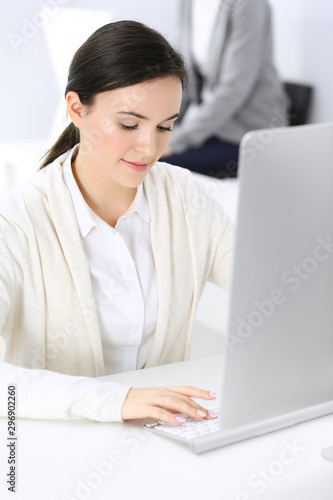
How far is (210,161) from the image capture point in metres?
3.27

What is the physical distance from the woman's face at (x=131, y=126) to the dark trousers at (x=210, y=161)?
199 centimetres

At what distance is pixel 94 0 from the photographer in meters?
4.27

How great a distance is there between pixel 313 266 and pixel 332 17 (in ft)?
10.9

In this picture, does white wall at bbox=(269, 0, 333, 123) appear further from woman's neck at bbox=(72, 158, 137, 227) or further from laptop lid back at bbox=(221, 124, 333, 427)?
laptop lid back at bbox=(221, 124, 333, 427)

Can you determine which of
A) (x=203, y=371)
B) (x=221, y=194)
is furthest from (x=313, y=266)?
(x=221, y=194)

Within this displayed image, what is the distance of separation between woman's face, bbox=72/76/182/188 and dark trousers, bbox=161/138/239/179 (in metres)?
1.99

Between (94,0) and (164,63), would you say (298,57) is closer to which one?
(94,0)

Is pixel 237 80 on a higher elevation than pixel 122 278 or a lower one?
higher

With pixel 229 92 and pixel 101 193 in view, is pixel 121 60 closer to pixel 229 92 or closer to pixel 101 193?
pixel 101 193

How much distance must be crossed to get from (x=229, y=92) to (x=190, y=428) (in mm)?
2616

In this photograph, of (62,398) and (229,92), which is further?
(229,92)

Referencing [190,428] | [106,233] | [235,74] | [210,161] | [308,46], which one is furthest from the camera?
[308,46]

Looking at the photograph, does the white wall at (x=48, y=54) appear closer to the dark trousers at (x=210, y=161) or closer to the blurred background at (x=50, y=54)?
the blurred background at (x=50, y=54)

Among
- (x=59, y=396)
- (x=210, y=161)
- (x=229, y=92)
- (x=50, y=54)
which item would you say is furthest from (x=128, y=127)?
(x=50, y=54)
